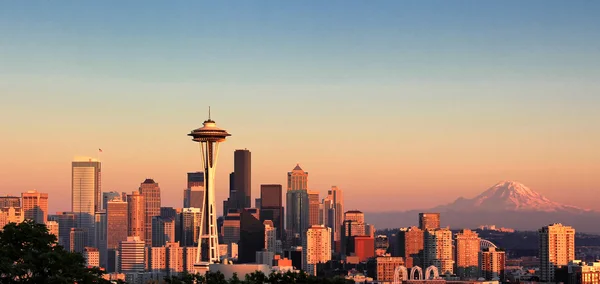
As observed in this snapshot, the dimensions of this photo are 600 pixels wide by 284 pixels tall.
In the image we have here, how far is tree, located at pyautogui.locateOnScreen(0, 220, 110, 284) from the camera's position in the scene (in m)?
40.2

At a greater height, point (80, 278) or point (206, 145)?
point (206, 145)

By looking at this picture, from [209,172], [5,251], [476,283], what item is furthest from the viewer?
[476,283]

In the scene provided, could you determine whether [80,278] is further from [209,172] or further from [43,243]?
[209,172]

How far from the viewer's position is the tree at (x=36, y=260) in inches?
1583

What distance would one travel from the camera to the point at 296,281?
1668 inches

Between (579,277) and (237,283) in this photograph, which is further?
(579,277)

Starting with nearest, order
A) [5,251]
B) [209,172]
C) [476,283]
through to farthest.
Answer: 1. [5,251]
2. [209,172]
3. [476,283]

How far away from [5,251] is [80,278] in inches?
117

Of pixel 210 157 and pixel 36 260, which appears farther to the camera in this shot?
pixel 210 157

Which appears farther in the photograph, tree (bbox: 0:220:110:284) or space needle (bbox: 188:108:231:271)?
space needle (bbox: 188:108:231:271)

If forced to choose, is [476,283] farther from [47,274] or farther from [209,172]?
[47,274]

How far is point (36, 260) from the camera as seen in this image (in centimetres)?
4119

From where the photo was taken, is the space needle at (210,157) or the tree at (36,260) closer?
the tree at (36,260)

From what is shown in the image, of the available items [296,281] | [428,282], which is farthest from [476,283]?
[296,281]
